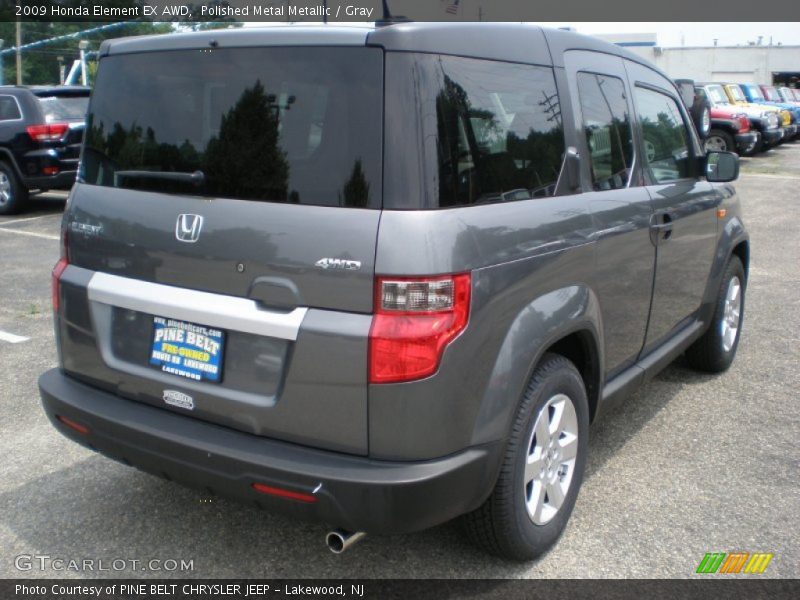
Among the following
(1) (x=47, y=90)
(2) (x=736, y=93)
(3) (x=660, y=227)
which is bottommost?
(3) (x=660, y=227)

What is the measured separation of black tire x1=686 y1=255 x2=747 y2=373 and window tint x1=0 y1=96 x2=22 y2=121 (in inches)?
406

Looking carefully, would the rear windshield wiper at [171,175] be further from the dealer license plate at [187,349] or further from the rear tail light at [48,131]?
the rear tail light at [48,131]

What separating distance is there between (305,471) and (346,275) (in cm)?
60

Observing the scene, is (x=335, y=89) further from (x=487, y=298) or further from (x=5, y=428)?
(x=5, y=428)

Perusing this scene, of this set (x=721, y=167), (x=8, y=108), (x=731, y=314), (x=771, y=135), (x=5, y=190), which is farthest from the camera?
(x=771, y=135)

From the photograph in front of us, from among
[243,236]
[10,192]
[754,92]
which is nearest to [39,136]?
[10,192]

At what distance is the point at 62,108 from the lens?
1173 centimetres

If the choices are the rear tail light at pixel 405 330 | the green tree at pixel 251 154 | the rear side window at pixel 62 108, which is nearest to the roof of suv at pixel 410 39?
the green tree at pixel 251 154

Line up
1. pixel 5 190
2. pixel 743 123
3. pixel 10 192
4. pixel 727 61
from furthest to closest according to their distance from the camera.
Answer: pixel 727 61, pixel 743 123, pixel 5 190, pixel 10 192

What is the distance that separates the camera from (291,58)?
8.36 ft

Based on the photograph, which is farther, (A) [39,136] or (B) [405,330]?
(A) [39,136]

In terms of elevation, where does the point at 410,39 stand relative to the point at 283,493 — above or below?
above

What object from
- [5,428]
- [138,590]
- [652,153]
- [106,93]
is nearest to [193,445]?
[138,590]

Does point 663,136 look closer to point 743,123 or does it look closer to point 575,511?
point 575,511
